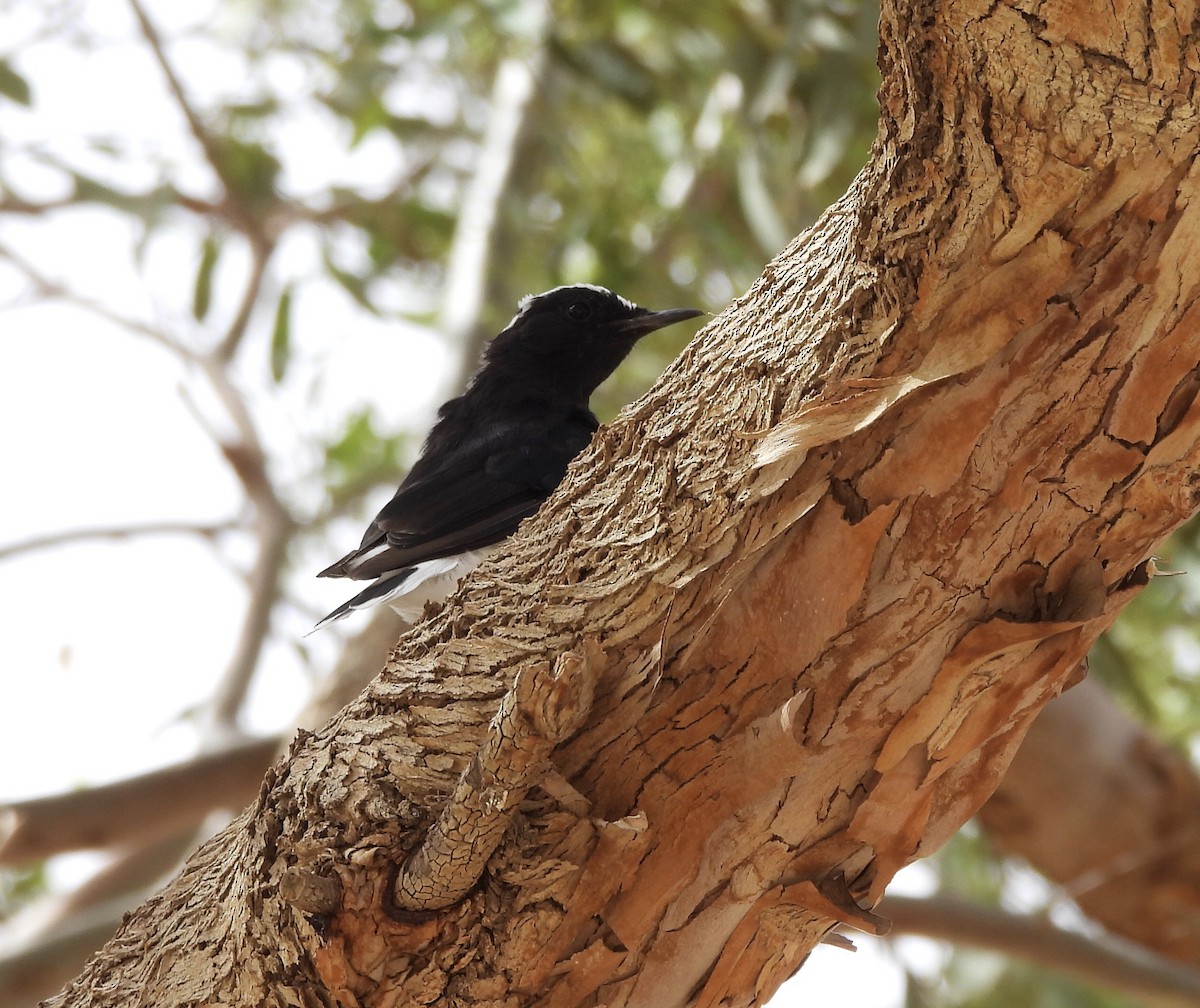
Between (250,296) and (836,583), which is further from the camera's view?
(250,296)

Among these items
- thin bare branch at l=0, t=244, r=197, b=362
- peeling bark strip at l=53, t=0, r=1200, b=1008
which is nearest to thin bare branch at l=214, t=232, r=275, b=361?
thin bare branch at l=0, t=244, r=197, b=362

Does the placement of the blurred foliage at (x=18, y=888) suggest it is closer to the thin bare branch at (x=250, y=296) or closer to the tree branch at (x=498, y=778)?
the thin bare branch at (x=250, y=296)

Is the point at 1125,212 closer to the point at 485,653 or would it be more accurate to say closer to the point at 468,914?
the point at 485,653

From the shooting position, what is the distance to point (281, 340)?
19.8ft

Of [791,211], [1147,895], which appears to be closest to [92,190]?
[791,211]

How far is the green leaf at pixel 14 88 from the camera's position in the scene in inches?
190

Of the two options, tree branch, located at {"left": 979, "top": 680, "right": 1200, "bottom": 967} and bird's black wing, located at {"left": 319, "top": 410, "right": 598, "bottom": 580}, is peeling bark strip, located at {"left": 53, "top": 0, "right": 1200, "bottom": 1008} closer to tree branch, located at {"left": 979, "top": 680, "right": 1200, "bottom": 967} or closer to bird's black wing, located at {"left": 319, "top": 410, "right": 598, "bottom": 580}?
bird's black wing, located at {"left": 319, "top": 410, "right": 598, "bottom": 580}

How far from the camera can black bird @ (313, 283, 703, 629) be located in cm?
320

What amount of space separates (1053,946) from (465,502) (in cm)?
233

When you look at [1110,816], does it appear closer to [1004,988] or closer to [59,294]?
[1004,988]

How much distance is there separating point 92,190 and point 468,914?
5.21m

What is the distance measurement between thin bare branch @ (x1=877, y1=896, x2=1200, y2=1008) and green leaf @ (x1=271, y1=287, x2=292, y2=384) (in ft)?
11.7

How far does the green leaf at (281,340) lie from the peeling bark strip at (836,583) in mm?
4380

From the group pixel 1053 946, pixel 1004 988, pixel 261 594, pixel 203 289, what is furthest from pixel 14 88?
pixel 1004 988
